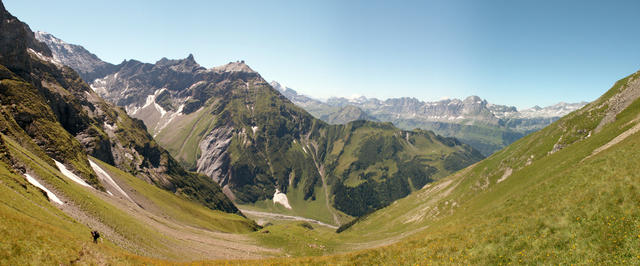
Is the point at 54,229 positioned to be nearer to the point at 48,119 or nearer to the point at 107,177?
the point at 107,177

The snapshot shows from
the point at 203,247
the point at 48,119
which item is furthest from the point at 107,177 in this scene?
the point at 203,247

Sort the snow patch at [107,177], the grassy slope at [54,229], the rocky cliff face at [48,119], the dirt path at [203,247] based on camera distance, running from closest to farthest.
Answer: the grassy slope at [54,229]
the dirt path at [203,247]
the rocky cliff face at [48,119]
the snow patch at [107,177]

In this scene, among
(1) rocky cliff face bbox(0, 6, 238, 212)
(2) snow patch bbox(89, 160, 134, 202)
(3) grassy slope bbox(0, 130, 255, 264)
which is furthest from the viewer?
(2) snow patch bbox(89, 160, 134, 202)

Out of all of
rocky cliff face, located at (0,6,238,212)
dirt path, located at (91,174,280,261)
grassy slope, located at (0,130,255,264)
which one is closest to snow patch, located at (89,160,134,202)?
rocky cliff face, located at (0,6,238,212)

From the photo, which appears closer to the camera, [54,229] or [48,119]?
[54,229]

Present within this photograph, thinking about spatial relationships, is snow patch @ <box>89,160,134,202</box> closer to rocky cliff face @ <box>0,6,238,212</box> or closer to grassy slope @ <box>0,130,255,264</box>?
rocky cliff face @ <box>0,6,238,212</box>

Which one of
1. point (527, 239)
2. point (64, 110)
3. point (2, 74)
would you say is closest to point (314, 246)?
point (527, 239)

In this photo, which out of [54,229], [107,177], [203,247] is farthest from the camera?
[107,177]

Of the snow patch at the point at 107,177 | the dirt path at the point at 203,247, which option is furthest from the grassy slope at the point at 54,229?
the snow patch at the point at 107,177

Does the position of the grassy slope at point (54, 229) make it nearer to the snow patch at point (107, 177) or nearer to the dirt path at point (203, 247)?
the dirt path at point (203, 247)

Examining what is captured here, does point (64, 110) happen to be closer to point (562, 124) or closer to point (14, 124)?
point (14, 124)

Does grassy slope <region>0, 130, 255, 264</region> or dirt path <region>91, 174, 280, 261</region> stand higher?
grassy slope <region>0, 130, 255, 264</region>

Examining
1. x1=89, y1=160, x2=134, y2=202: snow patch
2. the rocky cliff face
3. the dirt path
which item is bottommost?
the dirt path

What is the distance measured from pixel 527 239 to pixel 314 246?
217 ft
